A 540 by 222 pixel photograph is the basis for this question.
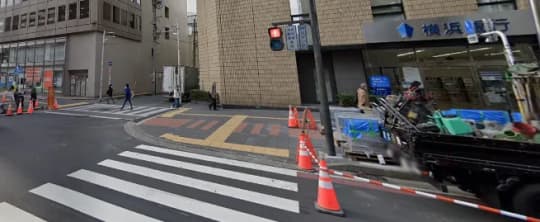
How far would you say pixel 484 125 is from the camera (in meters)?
3.87

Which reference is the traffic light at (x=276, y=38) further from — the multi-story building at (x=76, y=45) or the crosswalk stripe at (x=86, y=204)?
the multi-story building at (x=76, y=45)

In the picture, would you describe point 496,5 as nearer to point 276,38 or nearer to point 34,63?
point 276,38

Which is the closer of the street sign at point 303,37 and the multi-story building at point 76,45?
the street sign at point 303,37

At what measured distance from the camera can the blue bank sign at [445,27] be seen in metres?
11.4

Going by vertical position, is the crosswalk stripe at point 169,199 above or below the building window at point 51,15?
below

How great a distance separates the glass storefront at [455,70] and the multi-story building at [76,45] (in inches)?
1003

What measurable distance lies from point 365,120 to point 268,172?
288 cm

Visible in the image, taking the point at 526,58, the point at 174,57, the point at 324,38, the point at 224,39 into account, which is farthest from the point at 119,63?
the point at 526,58

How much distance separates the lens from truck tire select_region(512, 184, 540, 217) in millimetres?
2797

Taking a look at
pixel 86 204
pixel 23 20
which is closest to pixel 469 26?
pixel 86 204

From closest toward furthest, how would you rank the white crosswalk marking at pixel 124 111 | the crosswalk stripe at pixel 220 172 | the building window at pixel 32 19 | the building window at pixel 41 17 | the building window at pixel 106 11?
the crosswalk stripe at pixel 220 172, the white crosswalk marking at pixel 124 111, the building window at pixel 106 11, the building window at pixel 41 17, the building window at pixel 32 19

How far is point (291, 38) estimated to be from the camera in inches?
556

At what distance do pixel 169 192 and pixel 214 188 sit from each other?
804 millimetres

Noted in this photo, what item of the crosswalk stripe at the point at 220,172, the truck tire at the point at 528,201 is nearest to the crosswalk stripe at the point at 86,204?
the crosswalk stripe at the point at 220,172
